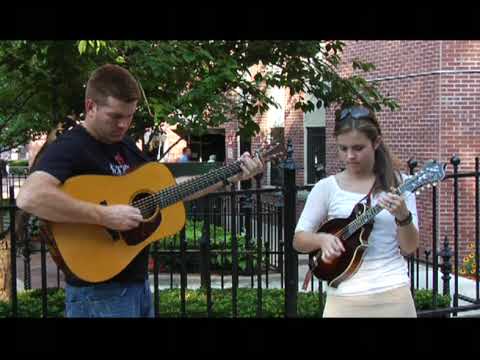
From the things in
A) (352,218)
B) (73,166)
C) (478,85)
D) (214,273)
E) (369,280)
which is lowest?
Answer: (214,273)

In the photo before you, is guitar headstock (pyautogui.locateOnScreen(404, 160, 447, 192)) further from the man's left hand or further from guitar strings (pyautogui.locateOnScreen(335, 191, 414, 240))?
the man's left hand

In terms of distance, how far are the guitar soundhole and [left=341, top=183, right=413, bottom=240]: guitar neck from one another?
872mm

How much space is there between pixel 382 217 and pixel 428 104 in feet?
26.0

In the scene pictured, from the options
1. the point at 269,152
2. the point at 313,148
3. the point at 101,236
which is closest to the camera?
the point at 101,236

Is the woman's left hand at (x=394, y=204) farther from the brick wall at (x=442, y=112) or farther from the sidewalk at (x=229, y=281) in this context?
the brick wall at (x=442, y=112)

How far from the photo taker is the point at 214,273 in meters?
8.67

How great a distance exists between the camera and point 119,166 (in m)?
2.72

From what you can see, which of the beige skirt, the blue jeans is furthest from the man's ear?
the beige skirt

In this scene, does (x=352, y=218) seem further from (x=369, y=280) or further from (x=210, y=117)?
(x=210, y=117)

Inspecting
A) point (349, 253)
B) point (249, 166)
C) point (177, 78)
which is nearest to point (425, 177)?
point (349, 253)

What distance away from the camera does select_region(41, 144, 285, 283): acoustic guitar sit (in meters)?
2.54

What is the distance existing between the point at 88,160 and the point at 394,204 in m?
1.23

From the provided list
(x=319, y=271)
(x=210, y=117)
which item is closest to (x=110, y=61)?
(x=210, y=117)

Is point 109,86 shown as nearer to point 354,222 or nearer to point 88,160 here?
point 88,160
